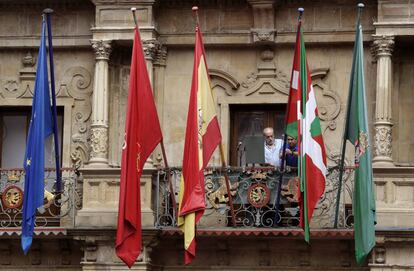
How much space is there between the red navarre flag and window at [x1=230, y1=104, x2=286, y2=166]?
2.55 metres

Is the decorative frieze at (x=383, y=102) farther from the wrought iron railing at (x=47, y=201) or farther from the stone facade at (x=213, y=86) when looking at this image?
the wrought iron railing at (x=47, y=201)

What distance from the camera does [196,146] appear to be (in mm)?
26719

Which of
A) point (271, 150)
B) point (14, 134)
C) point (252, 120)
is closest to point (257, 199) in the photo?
point (271, 150)

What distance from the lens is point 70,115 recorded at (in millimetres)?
29484

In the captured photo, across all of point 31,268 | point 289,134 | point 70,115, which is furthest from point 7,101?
point 289,134

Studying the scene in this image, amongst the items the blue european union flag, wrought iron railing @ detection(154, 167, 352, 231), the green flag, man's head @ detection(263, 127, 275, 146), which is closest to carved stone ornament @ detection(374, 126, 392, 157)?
the green flag

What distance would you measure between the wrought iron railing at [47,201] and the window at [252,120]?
2.93m

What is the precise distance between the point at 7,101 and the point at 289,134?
5645mm

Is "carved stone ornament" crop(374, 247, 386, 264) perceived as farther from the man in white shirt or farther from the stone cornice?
the stone cornice

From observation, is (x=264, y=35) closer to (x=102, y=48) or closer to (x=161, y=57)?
(x=161, y=57)

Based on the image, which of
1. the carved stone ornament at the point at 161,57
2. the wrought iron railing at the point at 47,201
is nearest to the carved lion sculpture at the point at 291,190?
the carved stone ornament at the point at 161,57

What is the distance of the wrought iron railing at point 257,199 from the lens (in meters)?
27.9

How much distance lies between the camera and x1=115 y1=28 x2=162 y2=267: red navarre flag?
1039 inches

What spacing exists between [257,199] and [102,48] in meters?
3.86
